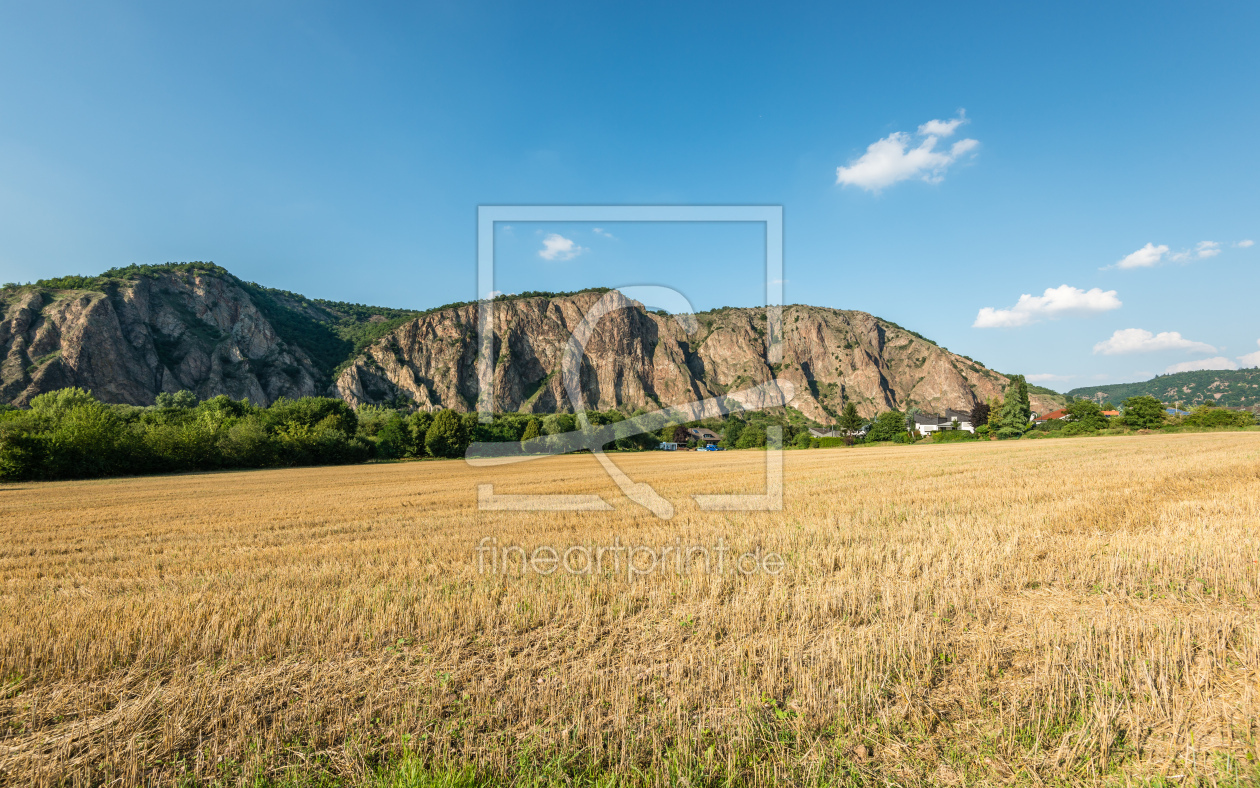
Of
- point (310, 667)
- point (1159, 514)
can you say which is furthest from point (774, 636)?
point (1159, 514)

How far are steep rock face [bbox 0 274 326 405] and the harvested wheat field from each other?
190588mm

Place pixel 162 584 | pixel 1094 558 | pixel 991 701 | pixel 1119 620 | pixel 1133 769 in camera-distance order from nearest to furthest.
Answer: pixel 1133 769 < pixel 991 701 < pixel 1119 620 < pixel 1094 558 < pixel 162 584

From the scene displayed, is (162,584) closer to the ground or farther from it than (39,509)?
farther from it

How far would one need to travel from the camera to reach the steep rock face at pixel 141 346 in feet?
459

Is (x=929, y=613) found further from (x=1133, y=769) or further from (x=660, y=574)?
(x=660, y=574)

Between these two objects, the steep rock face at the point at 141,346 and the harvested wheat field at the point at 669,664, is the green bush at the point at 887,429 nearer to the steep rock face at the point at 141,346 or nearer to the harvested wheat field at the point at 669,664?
the harvested wheat field at the point at 669,664

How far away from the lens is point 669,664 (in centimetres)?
514

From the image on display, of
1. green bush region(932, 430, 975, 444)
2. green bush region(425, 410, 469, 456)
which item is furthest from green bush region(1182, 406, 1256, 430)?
green bush region(425, 410, 469, 456)

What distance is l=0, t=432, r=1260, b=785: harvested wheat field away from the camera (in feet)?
11.9

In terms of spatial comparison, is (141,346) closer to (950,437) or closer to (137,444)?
(137,444)

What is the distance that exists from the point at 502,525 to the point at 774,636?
957cm

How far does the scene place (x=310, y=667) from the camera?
5.20 meters

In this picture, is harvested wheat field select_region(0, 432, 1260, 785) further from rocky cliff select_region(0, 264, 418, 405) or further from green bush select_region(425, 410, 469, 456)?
rocky cliff select_region(0, 264, 418, 405)

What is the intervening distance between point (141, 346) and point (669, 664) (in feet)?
735
